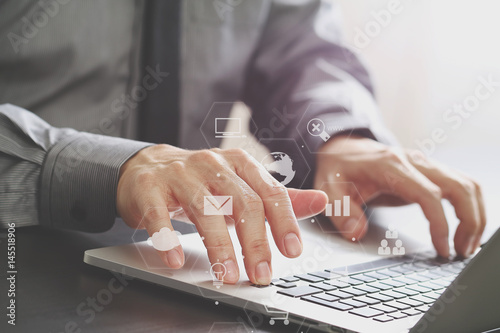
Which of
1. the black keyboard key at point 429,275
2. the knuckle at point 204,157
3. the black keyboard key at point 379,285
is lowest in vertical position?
the black keyboard key at point 429,275

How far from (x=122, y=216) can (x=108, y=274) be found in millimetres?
118

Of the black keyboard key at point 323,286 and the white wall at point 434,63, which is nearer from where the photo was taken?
the black keyboard key at point 323,286

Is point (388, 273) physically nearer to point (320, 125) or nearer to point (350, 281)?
point (350, 281)

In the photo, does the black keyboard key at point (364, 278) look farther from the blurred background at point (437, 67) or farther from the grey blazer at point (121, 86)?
the blurred background at point (437, 67)

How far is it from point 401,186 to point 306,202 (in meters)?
0.18

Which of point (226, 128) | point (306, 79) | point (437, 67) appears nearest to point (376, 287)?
point (226, 128)

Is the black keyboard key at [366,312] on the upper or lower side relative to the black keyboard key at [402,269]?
upper

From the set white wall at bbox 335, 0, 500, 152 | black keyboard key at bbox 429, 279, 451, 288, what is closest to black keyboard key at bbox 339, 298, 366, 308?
black keyboard key at bbox 429, 279, 451, 288

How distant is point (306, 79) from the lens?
0.88 meters

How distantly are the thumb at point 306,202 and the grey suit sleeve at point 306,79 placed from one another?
0.21 meters

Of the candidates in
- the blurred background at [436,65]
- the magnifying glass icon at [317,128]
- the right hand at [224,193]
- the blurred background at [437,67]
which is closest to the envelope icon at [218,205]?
the right hand at [224,193]

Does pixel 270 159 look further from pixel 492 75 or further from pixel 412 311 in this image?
pixel 492 75

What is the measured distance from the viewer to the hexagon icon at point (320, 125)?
1.94 feet

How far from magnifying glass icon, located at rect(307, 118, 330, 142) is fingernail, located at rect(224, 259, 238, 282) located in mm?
272
